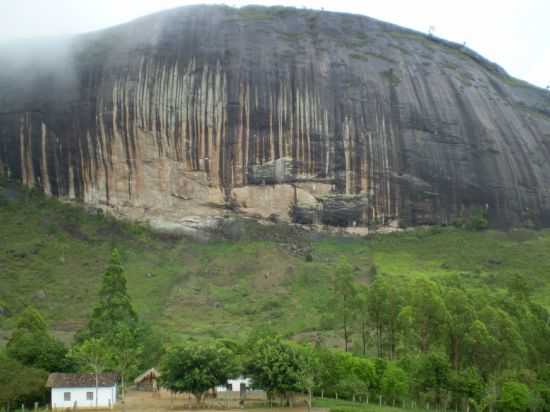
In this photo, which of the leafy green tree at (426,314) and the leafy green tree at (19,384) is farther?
the leafy green tree at (426,314)

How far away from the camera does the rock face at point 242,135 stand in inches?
3575

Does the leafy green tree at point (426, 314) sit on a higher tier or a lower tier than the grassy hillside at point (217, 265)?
lower

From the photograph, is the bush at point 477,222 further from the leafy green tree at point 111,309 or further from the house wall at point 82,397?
the house wall at point 82,397

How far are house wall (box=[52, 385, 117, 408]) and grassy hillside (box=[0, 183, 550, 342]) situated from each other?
17847mm

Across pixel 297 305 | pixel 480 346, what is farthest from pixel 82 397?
pixel 297 305

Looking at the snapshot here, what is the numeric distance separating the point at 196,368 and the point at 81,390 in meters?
6.73

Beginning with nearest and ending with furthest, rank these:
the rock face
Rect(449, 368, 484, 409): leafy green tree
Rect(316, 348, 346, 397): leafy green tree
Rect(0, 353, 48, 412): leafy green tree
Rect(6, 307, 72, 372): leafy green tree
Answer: Rect(0, 353, 48, 412): leafy green tree, Rect(449, 368, 484, 409): leafy green tree, Rect(316, 348, 346, 397): leafy green tree, Rect(6, 307, 72, 372): leafy green tree, the rock face

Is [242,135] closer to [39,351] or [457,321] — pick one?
[39,351]

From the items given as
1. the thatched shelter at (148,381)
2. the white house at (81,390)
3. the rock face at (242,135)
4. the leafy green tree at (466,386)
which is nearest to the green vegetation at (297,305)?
the leafy green tree at (466,386)

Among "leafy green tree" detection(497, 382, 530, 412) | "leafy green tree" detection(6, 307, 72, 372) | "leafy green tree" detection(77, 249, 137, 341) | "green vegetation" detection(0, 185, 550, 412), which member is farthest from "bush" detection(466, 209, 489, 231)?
"leafy green tree" detection(6, 307, 72, 372)

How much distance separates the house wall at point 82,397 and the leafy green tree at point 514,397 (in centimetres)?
2120

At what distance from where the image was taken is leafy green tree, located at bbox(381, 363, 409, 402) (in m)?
43.4

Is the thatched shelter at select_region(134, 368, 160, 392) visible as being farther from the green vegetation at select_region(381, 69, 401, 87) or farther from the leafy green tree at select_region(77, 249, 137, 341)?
the green vegetation at select_region(381, 69, 401, 87)

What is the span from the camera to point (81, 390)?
1740 inches
